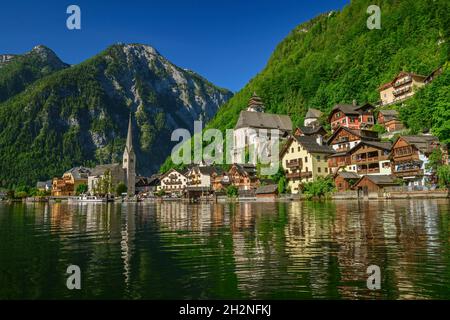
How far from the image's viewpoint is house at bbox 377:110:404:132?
9306 centimetres

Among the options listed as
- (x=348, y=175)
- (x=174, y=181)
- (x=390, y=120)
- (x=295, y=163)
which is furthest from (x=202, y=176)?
(x=348, y=175)

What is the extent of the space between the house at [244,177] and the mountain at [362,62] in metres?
37.8

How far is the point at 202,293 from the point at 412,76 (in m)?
107

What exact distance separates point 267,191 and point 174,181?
227ft

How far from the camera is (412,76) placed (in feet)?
335

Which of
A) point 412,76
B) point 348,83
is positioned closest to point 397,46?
point 348,83

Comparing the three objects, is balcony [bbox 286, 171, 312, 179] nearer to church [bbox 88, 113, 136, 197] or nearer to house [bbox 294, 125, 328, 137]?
house [bbox 294, 125, 328, 137]

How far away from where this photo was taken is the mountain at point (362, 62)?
11919 cm

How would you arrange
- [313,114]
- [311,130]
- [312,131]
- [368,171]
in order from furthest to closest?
1. [313,114]
2. [311,130]
3. [312,131]
4. [368,171]

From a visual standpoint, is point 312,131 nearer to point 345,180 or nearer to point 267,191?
point 267,191

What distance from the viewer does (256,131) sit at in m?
148

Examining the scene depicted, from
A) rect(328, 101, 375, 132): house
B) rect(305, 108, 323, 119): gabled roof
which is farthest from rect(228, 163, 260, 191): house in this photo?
rect(305, 108, 323, 119): gabled roof

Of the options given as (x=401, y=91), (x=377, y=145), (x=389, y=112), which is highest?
(x=401, y=91)
